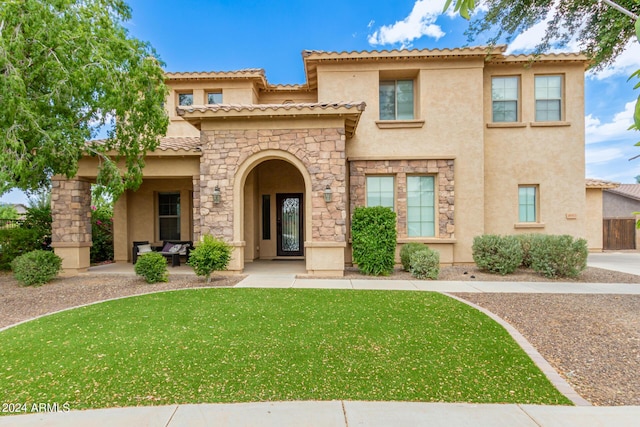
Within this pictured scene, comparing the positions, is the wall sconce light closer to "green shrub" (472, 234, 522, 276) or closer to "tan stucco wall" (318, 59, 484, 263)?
"tan stucco wall" (318, 59, 484, 263)

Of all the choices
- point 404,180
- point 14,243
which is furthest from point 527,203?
point 14,243

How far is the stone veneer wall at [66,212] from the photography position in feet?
31.7

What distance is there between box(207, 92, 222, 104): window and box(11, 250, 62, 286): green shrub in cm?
787

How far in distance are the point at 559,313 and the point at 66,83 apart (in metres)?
10.7

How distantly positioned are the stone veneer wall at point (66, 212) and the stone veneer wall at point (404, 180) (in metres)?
8.64

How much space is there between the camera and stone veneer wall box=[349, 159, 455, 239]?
35.1 feet

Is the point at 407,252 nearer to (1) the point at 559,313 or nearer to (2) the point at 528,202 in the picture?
(1) the point at 559,313

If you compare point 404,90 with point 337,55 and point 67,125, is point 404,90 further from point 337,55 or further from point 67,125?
point 67,125

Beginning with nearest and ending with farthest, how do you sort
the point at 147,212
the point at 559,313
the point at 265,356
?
the point at 265,356, the point at 559,313, the point at 147,212

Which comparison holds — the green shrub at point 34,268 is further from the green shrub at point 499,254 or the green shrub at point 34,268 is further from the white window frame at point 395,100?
the green shrub at point 499,254

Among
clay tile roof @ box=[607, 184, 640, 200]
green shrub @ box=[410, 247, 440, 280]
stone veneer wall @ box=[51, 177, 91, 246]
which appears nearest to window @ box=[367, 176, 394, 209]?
green shrub @ box=[410, 247, 440, 280]

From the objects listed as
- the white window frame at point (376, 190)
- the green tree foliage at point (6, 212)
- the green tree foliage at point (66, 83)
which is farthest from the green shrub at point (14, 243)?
the green tree foliage at point (6, 212)

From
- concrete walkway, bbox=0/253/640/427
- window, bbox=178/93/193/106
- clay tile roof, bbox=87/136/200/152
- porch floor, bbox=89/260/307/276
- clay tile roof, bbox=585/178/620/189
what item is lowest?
concrete walkway, bbox=0/253/640/427

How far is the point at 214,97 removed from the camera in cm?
1305
